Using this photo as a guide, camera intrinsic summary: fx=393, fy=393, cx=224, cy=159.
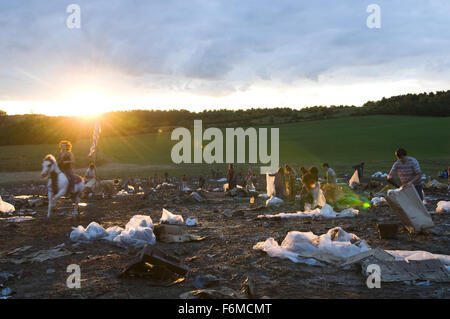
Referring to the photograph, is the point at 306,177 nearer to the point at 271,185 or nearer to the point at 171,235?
the point at 271,185

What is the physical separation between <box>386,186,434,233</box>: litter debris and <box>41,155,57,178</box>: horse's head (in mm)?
8280

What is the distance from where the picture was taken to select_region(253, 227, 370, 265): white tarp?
6.30m

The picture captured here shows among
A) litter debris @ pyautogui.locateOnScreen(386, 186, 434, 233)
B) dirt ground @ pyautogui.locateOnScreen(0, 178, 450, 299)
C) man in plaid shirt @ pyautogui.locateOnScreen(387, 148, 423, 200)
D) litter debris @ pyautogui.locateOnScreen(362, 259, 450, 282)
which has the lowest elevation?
dirt ground @ pyautogui.locateOnScreen(0, 178, 450, 299)

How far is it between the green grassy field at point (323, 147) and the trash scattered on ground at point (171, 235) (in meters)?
21.9

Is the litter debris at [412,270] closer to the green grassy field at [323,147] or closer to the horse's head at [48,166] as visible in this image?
the horse's head at [48,166]

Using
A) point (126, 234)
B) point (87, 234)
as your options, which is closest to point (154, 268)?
point (126, 234)

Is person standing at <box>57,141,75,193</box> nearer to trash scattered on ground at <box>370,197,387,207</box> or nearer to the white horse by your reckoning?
the white horse


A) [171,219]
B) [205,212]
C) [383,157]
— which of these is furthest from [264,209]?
[383,157]

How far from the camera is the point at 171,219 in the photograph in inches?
390

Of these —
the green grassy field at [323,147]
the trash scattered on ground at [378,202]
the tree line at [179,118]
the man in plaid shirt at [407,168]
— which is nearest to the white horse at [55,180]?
the man in plaid shirt at [407,168]

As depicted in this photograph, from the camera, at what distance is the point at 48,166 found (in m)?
10.3

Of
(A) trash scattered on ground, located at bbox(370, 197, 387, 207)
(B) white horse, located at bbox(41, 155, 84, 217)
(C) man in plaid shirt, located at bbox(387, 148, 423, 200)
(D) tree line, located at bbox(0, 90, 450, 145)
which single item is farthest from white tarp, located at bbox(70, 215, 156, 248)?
(D) tree line, located at bbox(0, 90, 450, 145)

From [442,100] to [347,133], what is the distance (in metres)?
26.4

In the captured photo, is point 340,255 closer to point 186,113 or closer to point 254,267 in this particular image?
point 254,267
